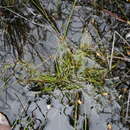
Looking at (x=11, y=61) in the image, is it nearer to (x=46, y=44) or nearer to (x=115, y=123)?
(x=46, y=44)

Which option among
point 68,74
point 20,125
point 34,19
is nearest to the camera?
point 20,125

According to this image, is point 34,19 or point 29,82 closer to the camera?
point 29,82

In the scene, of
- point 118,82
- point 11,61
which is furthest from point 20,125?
point 118,82

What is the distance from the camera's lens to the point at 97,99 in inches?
80.7

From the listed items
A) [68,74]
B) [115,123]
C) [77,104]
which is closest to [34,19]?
[68,74]

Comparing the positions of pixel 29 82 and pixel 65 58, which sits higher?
pixel 65 58

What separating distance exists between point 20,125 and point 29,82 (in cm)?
32

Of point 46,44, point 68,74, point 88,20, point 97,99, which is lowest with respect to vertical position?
point 97,99

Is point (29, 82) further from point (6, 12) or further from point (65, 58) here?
point (6, 12)

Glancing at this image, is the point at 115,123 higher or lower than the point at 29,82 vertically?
lower

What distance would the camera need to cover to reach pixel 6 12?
2.28 metres

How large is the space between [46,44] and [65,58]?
197mm

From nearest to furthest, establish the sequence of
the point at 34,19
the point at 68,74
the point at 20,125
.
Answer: the point at 20,125, the point at 68,74, the point at 34,19

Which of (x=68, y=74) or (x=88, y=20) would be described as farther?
(x=88, y=20)
